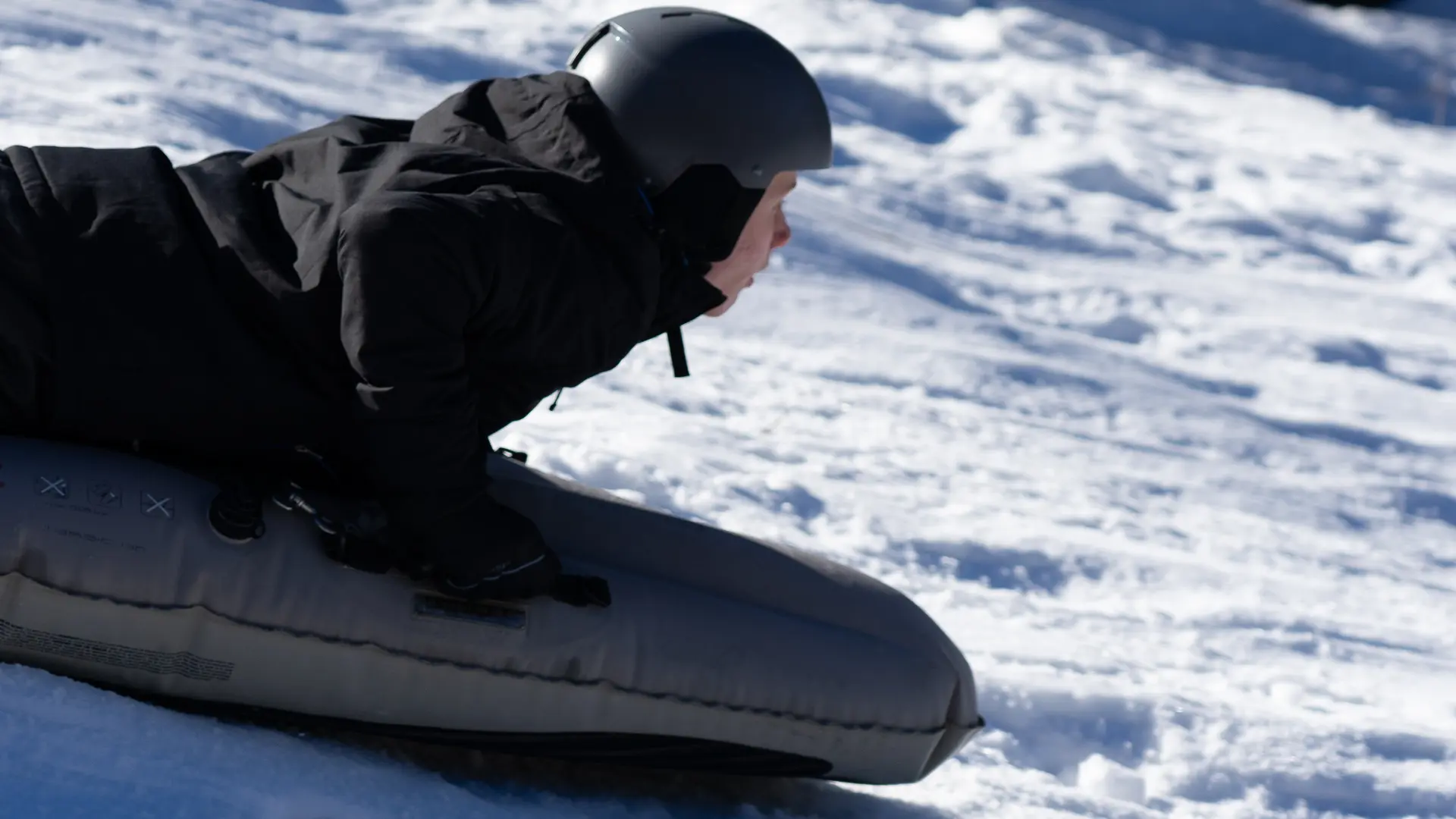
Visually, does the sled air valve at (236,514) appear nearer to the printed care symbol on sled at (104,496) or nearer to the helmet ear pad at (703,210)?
the printed care symbol on sled at (104,496)

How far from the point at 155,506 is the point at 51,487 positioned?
13cm

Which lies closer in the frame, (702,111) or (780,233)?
(702,111)

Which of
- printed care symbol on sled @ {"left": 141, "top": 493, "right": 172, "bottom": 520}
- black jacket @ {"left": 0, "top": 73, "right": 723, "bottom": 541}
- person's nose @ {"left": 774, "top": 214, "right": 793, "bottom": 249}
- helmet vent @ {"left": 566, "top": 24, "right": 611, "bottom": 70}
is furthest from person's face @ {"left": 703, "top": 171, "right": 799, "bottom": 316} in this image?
printed care symbol on sled @ {"left": 141, "top": 493, "right": 172, "bottom": 520}

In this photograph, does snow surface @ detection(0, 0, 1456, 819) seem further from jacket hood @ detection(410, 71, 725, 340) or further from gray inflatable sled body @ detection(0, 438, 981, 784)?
jacket hood @ detection(410, 71, 725, 340)

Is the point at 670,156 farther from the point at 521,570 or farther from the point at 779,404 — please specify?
the point at 779,404

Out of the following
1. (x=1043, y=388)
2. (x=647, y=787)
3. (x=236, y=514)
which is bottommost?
(x=1043, y=388)

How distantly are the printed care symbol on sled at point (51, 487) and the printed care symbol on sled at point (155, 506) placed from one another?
3.7 inches

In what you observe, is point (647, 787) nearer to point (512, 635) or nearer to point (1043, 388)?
point (512, 635)

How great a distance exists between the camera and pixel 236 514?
2.21 m

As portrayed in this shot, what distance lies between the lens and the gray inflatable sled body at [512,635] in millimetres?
2143

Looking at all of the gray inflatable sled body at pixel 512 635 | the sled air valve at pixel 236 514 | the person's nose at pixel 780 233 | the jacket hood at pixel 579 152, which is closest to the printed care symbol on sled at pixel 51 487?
the gray inflatable sled body at pixel 512 635

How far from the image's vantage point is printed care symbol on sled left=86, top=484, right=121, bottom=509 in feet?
7.06

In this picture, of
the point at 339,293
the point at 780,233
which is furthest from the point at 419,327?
the point at 780,233

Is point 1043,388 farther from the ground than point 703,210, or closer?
closer
